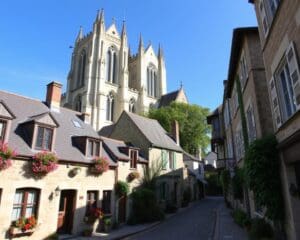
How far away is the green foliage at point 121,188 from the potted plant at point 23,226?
6.25 meters

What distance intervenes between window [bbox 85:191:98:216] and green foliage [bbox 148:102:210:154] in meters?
29.3

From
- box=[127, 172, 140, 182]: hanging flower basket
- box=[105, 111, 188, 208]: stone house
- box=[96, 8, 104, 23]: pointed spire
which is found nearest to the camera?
box=[127, 172, 140, 182]: hanging flower basket

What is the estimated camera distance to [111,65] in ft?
191

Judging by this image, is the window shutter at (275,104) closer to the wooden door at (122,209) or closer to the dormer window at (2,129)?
the dormer window at (2,129)

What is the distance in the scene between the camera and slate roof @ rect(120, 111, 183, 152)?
22.3m

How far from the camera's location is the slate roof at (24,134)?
38.4ft

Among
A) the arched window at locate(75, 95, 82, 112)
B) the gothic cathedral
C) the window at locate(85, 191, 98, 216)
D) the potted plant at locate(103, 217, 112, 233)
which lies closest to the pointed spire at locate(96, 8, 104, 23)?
the gothic cathedral

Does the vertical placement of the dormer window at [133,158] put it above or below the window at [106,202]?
above

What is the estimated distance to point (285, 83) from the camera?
22.5ft

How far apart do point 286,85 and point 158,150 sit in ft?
53.6

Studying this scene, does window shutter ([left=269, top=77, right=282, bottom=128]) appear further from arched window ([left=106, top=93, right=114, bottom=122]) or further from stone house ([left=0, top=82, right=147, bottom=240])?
arched window ([left=106, top=93, right=114, bottom=122])

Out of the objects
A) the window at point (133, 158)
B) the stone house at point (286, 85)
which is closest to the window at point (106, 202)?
the window at point (133, 158)

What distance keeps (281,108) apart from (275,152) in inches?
61.8

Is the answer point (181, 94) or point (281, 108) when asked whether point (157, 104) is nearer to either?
point (181, 94)
